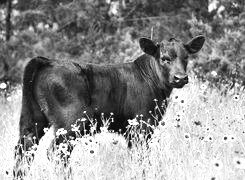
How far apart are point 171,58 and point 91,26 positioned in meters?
6.84

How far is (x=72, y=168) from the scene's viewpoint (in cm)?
501

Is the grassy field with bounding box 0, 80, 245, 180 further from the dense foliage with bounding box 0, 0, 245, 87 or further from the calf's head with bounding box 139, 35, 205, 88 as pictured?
the dense foliage with bounding box 0, 0, 245, 87

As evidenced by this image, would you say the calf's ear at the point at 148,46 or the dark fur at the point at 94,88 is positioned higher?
the calf's ear at the point at 148,46

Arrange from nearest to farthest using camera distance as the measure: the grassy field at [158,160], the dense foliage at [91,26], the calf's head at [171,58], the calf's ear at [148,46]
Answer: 1. the grassy field at [158,160]
2. the calf's head at [171,58]
3. the calf's ear at [148,46]
4. the dense foliage at [91,26]

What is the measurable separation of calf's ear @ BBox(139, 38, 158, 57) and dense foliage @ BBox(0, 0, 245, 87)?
5.04m

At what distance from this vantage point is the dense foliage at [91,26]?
39.7 ft

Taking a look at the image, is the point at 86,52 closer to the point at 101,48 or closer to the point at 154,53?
the point at 101,48

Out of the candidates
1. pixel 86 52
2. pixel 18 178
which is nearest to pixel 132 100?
pixel 18 178

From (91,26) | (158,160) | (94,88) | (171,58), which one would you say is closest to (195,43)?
(171,58)

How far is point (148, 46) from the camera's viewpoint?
6254mm

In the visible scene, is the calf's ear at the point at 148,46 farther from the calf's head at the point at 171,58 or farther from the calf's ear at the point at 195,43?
the calf's ear at the point at 195,43

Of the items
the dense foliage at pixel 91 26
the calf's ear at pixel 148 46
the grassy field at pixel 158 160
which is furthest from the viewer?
the dense foliage at pixel 91 26

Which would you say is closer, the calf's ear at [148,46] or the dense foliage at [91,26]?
the calf's ear at [148,46]

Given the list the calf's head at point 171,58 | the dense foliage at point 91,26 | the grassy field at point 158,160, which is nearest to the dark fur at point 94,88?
the calf's head at point 171,58
